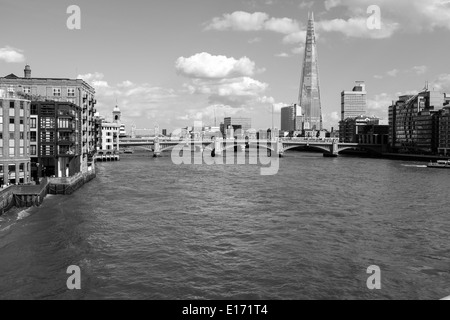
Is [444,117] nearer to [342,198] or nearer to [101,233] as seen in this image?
[342,198]

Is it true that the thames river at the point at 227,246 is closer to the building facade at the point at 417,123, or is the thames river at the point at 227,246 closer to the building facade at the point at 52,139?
the building facade at the point at 52,139

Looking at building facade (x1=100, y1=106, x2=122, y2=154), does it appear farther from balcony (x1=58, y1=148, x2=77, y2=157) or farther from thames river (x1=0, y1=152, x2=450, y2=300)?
thames river (x1=0, y1=152, x2=450, y2=300)

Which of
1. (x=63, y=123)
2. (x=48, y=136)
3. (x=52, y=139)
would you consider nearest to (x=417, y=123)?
(x=63, y=123)

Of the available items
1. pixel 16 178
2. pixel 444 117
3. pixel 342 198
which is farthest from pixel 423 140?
pixel 16 178

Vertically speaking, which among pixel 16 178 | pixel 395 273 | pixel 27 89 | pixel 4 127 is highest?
pixel 27 89

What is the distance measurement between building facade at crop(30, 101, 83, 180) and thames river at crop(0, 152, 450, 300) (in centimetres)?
752

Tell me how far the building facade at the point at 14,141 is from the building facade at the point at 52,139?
3410 mm

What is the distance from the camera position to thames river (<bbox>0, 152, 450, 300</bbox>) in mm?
21703

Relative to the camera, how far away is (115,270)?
79.3 feet

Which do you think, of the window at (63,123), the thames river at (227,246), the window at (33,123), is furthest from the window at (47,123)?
the thames river at (227,246)

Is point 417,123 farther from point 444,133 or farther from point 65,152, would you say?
point 65,152

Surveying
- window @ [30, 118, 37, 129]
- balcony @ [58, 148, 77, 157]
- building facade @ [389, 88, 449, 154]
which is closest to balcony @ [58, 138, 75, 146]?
balcony @ [58, 148, 77, 157]

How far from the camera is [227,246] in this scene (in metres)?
29.3

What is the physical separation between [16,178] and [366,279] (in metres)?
43.0
